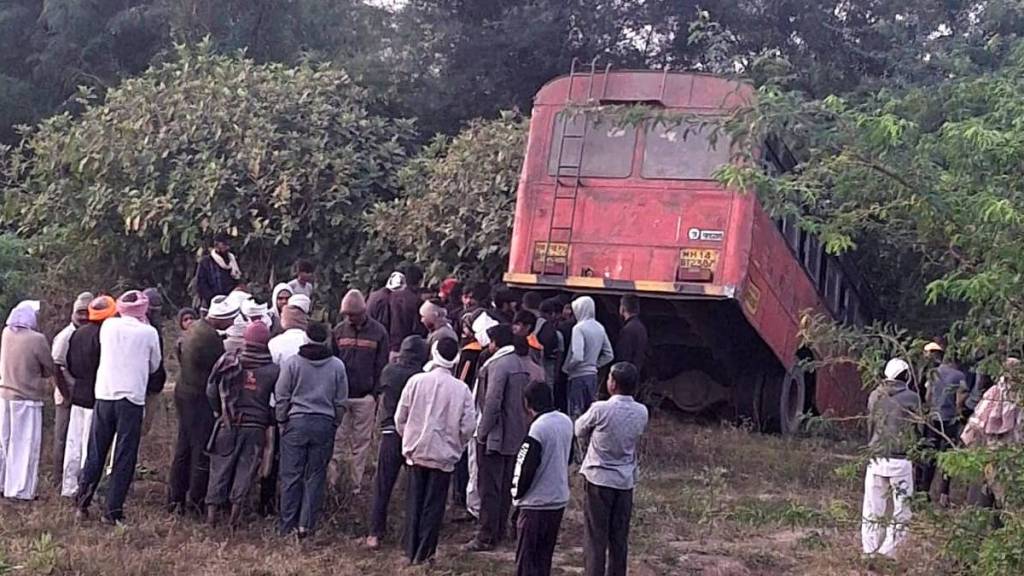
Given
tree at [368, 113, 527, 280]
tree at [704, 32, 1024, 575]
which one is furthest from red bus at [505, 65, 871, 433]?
tree at [704, 32, 1024, 575]

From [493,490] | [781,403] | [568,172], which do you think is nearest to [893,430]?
[493,490]

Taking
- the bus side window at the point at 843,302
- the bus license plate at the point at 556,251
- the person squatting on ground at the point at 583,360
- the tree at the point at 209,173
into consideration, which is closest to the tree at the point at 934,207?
the person squatting on ground at the point at 583,360

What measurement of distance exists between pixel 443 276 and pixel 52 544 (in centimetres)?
787

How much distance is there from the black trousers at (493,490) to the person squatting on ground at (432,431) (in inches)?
16.6

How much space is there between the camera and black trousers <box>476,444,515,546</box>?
347 inches

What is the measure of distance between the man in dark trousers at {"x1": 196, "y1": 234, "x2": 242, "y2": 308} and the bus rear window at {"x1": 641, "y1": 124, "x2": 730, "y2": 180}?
439cm

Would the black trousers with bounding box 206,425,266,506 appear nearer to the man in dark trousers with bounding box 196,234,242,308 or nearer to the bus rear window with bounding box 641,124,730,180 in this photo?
the man in dark trousers with bounding box 196,234,242,308

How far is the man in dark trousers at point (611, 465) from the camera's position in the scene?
757 centimetres

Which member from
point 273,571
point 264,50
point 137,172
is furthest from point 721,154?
point 264,50

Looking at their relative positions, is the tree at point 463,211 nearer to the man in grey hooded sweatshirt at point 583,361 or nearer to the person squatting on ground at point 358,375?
the man in grey hooded sweatshirt at point 583,361

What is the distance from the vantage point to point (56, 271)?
1855 cm

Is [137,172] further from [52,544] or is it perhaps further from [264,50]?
[52,544]

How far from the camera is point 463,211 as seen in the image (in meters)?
15.4

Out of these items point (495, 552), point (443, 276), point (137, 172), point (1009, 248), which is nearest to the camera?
point (1009, 248)
